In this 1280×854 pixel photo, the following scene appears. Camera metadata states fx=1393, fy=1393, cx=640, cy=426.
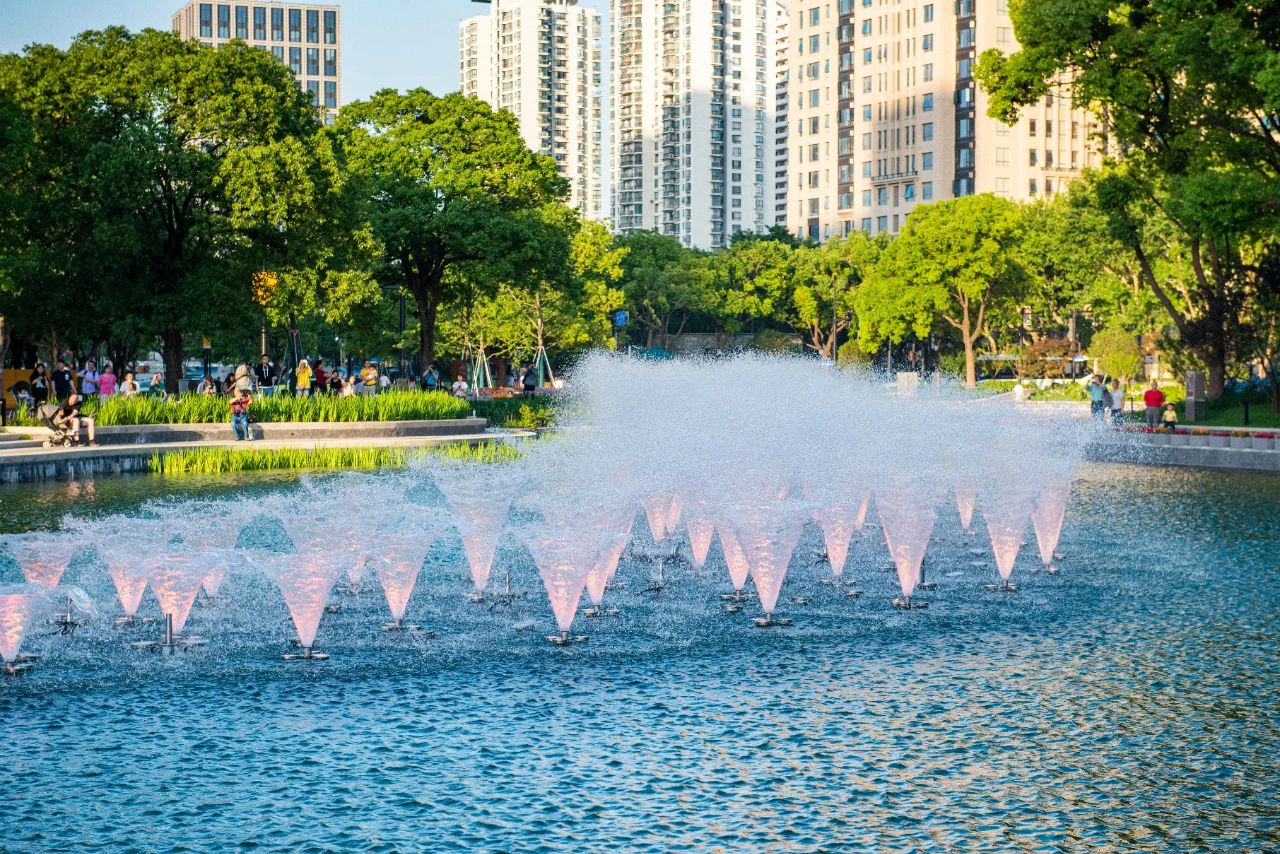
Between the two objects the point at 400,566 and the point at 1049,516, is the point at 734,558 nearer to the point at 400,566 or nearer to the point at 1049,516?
the point at 400,566

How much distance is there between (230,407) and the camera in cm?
3616

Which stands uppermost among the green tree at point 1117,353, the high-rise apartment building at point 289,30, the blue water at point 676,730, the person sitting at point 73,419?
the high-rise apartment building at point 289,30

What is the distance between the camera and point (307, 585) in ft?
42.4

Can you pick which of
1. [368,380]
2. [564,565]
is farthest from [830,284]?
[564,565]

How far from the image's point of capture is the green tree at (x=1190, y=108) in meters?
33.8

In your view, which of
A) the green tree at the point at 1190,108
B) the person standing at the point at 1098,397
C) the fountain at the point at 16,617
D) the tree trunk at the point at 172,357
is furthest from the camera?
the tree trunk at the point at 172,357

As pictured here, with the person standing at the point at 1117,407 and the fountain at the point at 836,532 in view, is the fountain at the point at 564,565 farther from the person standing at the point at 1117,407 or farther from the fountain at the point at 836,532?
the person standing at the point at 1117,407

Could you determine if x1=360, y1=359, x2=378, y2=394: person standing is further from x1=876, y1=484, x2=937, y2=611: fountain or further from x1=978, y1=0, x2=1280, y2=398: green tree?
x1=876, y1=484, x2=937, y2=611: fountain

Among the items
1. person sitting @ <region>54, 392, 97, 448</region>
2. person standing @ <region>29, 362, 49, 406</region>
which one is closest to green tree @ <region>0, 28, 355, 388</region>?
person standing @ <region>29, 362, 49, 406</region>

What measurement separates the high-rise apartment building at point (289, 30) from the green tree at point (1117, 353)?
474 feet

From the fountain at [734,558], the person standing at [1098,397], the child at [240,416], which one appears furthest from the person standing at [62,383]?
the person standing at [1098,397]

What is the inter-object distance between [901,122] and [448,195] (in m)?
103

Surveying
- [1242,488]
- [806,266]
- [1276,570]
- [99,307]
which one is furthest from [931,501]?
[806,266]

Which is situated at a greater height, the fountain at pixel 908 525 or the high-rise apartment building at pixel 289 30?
the high-rise apartment building at pixel 289 30
